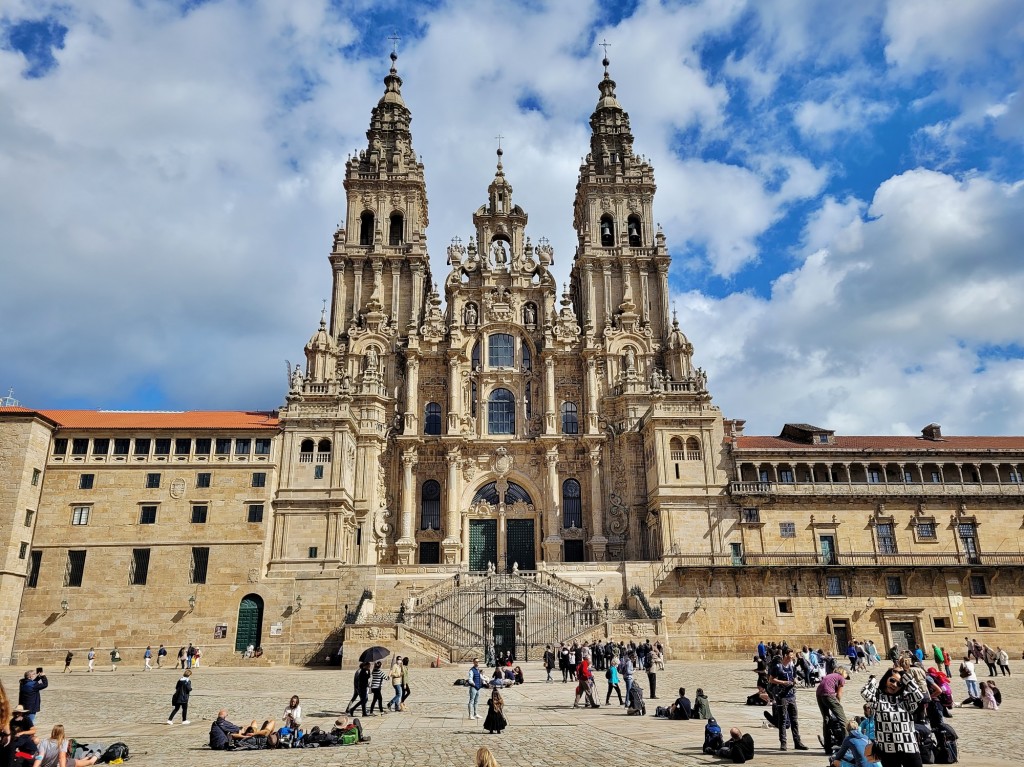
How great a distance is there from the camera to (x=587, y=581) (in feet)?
152

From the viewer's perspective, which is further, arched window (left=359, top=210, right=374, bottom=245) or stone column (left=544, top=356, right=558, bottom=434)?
arched window (left=359, top=210, right=374, bottom=245)

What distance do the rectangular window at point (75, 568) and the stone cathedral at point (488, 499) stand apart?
117 mm

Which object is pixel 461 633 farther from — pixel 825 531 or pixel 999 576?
pixel 999 576

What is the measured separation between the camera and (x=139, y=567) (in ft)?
150

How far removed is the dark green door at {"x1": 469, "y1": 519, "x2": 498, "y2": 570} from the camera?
54906 mm

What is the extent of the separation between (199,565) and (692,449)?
31.1 metres

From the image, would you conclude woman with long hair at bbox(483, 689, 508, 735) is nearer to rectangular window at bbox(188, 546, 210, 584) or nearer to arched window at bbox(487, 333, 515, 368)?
rectangular window at bbox(188, 546, 210, 584)

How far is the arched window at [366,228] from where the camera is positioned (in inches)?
2502

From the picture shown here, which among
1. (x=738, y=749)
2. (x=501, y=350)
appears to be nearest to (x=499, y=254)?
(x=501, y=350)

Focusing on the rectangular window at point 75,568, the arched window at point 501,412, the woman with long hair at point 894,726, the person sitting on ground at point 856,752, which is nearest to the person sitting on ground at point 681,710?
the person sitting on ground at point 856,752

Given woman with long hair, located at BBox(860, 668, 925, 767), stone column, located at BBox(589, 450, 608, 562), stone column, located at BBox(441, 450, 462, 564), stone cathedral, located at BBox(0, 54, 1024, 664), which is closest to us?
woman with long hair, located at BBox(860, 668, 925, 767)

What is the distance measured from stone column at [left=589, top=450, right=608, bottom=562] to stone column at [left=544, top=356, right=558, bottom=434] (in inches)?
140

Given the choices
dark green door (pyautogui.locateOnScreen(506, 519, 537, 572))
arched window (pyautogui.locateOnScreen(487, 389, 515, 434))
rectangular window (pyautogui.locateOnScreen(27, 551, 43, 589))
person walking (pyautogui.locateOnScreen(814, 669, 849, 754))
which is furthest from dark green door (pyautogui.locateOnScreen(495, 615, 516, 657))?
person walking (pyautogui.locateOnScreen(814, 669, 849, 754))

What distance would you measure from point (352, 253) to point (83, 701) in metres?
41.1
